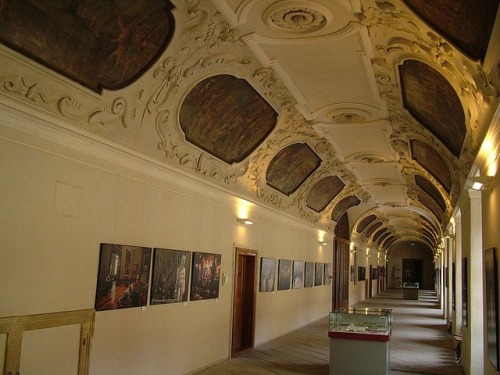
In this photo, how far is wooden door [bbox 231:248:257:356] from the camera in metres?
14.6

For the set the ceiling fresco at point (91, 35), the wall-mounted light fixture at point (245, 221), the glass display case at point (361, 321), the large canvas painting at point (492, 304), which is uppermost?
the ceiling fresco at point (91, 35)

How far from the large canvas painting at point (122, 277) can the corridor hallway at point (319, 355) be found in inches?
127

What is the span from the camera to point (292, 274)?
18.9 metres

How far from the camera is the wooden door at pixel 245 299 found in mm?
14555

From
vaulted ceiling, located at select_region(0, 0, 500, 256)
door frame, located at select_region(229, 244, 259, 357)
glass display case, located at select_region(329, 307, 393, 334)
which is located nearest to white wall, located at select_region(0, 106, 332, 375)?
door frame, located at select_region(229, 244, 259, 357)

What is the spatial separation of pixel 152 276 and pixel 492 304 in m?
5.91

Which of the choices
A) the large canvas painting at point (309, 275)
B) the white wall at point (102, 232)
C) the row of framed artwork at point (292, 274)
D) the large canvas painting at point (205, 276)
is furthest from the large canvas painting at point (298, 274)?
the large canvas painting at point (205, 276)

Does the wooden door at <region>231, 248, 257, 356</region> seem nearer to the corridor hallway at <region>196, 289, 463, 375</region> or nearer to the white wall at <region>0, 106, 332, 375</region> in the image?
the corridor hallway at <region>196, 289, 463, 375</region>

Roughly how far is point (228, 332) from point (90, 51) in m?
8.26

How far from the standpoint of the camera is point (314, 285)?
22.8 meters

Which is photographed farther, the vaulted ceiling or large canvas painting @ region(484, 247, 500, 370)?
the vaulted ceiling

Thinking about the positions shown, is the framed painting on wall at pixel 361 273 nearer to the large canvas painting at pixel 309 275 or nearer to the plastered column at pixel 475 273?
the large canvas painting at pixel 309 275

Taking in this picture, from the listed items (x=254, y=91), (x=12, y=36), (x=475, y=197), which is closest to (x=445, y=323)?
(x=475, y=197)

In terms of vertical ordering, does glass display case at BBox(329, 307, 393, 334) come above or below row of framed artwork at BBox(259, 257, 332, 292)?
below
